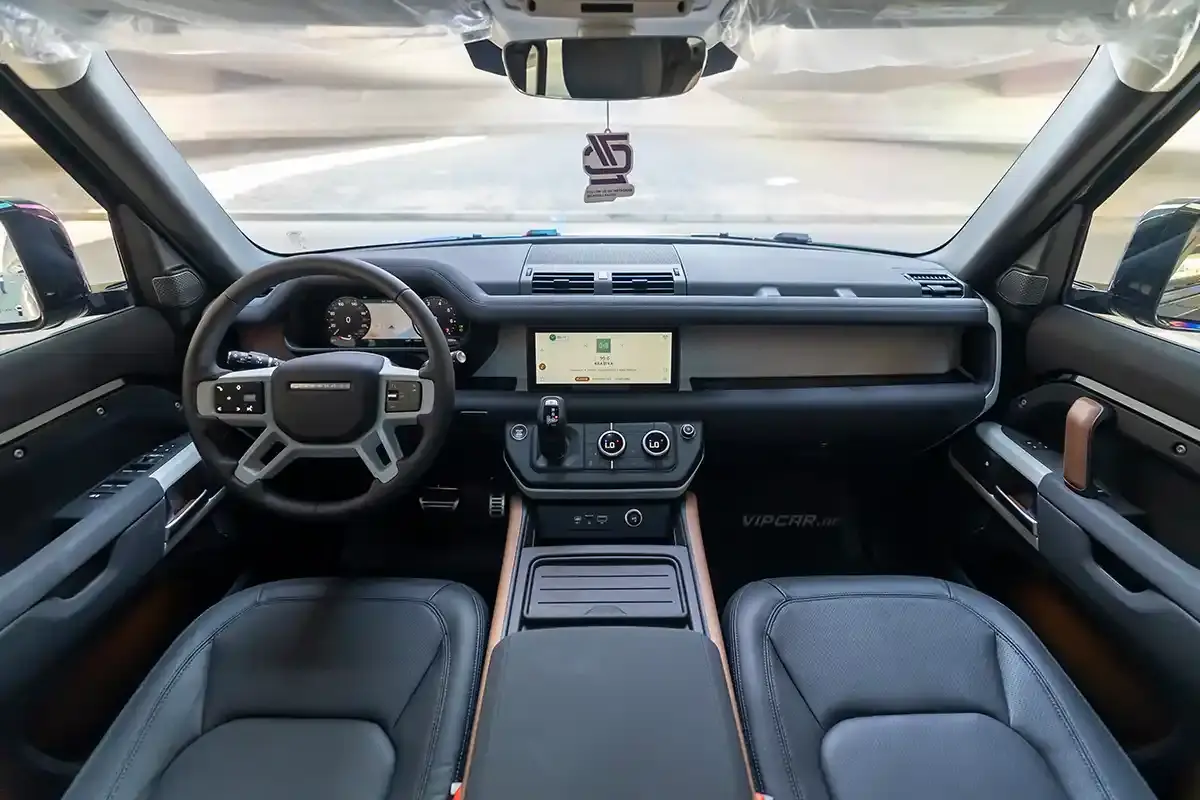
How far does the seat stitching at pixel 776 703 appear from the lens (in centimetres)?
133

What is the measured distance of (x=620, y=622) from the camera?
1597 millimetres

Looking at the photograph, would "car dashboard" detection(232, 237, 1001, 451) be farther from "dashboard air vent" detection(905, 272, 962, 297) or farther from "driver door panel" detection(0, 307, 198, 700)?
"driver door panel" detection(0, 307, 198, 700)

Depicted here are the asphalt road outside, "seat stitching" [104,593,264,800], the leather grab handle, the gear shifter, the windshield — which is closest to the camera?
"seat stitching" [104,593,264,800]

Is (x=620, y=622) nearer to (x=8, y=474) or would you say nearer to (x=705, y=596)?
(x=705, y=596)

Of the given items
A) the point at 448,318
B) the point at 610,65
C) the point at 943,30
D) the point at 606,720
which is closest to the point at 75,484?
the point at 448,318

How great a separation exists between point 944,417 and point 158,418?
2030 millimetres

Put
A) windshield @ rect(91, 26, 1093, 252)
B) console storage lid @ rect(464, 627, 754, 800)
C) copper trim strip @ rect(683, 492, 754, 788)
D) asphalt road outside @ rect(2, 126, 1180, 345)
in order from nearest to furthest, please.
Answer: console storage lid @ rect(464, 627, 754, 800) < copper trim strip @ rect(683, 492, 754, 788) < windshield @ rect(91, 26, 1093, 252) < asphalt road outside @ rect(2, 126, 1180, 345)

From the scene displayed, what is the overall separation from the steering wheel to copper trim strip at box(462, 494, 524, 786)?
1.04ft

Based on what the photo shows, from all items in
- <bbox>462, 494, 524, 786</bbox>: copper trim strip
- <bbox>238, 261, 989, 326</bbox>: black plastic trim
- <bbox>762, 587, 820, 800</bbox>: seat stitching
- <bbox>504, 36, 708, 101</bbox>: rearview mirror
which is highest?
<bbox>504, 36, 708, 101</bbox>: rearview mirror

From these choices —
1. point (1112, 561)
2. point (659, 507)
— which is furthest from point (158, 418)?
point (1112, 561)

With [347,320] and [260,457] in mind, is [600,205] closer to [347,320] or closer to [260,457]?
[347,320]

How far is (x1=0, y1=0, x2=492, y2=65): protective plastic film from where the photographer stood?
1371mm

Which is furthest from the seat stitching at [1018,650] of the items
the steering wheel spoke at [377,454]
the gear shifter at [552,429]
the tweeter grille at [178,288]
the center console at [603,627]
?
the tweeter grille at [178,288]

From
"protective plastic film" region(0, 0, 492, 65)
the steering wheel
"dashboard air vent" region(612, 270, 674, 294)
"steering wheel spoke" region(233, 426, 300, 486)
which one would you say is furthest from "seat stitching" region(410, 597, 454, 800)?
"protective plastic film" region(0, 0, 492, 65)
